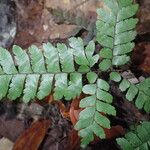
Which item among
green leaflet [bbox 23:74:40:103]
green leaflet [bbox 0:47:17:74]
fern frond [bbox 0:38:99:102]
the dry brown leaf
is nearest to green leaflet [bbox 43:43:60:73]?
Result: fern frond [bbox 0:38:99:102]

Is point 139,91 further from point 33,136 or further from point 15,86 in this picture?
point 33,136

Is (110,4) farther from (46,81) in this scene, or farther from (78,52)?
(46,81)

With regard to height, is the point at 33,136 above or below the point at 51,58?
below

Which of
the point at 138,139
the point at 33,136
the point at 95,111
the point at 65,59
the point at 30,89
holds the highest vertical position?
the point at 65,59

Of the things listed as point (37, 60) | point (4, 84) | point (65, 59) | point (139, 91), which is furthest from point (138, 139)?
point (4, 84)

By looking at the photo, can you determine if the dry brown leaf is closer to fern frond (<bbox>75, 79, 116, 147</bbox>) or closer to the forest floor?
the forest floor

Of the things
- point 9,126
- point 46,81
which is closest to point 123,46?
point 46,81
